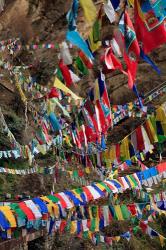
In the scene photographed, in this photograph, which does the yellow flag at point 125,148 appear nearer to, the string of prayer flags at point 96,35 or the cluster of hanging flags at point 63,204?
the cluster of hanging flags at point 63,204

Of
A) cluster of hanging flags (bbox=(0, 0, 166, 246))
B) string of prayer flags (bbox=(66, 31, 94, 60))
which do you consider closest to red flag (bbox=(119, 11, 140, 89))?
cluster of hanging flags (bbox=(0, 0, 166, 246))

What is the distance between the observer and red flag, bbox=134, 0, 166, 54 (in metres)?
4.63

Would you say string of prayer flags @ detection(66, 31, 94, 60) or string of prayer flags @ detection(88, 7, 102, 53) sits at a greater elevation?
string of prayer flags @ detection(88, 7, 102, 53)

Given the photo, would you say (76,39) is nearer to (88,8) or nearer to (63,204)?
(88,8)

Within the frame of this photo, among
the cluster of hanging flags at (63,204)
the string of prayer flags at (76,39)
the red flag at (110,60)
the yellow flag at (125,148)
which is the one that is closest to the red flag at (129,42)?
the red flag at (110,60)

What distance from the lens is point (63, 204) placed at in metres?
6.57

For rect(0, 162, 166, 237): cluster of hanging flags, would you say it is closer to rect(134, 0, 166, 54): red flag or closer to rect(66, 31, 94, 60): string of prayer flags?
rect(66, 31, 94, 60): string of prayer flags

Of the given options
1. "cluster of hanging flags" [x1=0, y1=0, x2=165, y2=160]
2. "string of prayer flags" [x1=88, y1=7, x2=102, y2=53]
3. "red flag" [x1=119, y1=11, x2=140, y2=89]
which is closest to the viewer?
"cluster of hanging flags" [x1=0, y1=0, x2=165, y2=160]

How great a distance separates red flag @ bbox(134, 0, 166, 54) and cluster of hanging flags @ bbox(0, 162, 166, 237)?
302 centimetres

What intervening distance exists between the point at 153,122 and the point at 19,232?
3.81m

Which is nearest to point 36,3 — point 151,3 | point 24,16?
point 24,16

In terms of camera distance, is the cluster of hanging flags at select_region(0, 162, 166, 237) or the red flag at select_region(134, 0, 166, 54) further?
the cluster of hanging flags at select_region(0, 162, 166, 237)

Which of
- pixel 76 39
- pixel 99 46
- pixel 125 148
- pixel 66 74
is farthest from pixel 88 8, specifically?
pixel 125 148

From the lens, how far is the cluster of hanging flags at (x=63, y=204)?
5633mm
